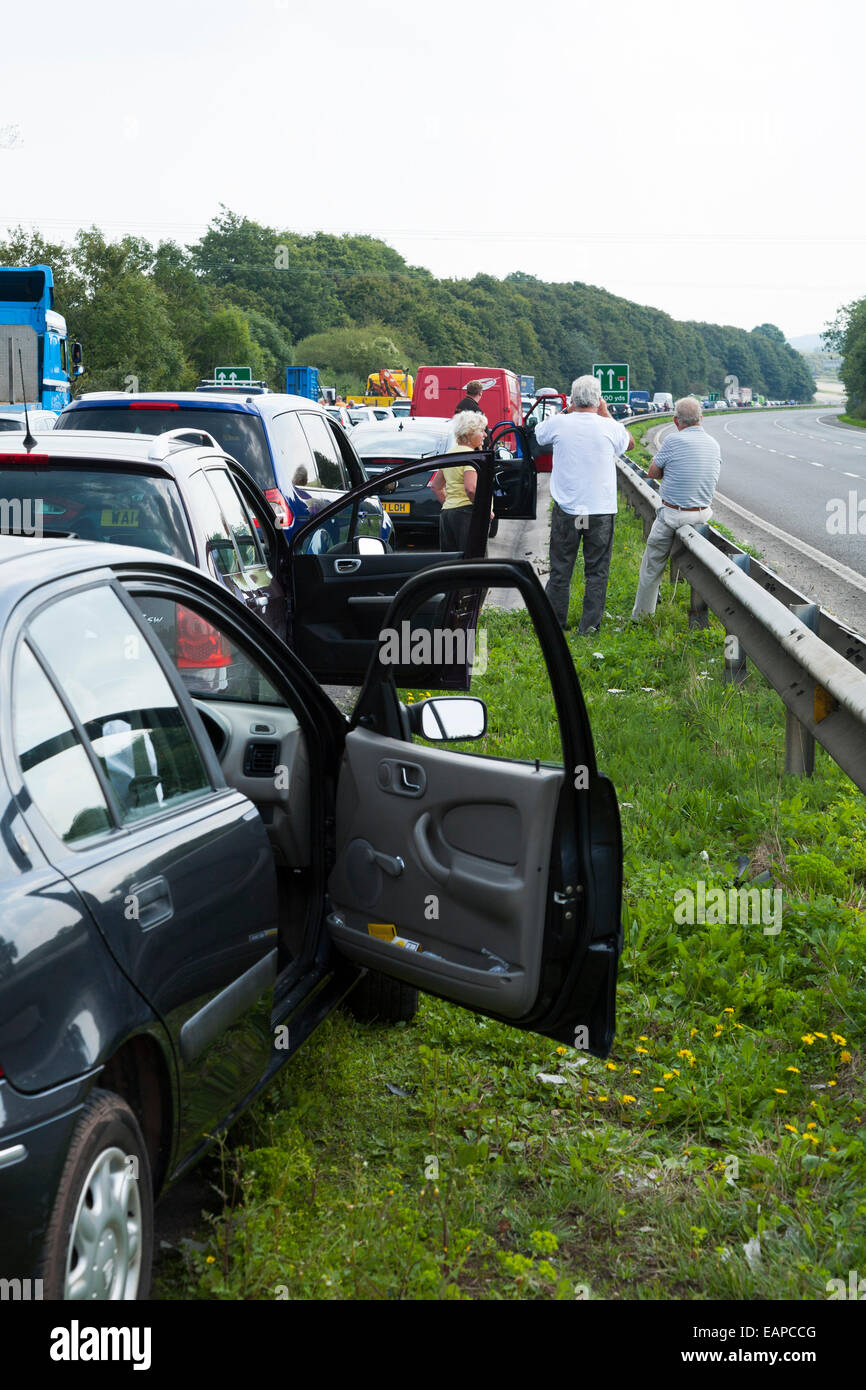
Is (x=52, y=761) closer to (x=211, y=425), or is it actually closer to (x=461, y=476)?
(x=211, y=425)

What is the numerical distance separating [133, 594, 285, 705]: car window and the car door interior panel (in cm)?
55

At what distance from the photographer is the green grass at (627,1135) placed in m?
3.32

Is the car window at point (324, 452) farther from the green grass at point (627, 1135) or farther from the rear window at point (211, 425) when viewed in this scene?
the green grass at point (627, 1135)

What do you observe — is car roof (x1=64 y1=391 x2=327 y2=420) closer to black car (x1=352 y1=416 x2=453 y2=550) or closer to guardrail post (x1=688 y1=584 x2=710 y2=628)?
guardrail post (x1=688 y1=584 x2=710 y2=628)

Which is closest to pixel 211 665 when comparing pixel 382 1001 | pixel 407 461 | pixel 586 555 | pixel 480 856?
pixel 382 1001

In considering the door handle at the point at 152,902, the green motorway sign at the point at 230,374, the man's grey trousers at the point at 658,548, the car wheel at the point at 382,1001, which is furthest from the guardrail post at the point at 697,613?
the green motorway sign at the point at 230,374

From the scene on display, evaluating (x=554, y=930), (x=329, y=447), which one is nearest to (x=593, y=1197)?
(x=554, y=930)

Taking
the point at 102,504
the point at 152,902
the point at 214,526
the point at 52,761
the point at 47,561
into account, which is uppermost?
the point at 47,561

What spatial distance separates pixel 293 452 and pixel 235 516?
10.6 feet

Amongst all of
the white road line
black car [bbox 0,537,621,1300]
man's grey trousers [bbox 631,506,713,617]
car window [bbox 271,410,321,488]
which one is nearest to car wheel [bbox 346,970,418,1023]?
black car [bbox 0,537,621,1300]

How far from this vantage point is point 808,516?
22.5 meters

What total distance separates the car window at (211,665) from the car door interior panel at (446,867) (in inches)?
21.6

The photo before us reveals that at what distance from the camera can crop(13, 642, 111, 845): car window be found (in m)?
2.61

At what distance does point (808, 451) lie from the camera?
47656mm
